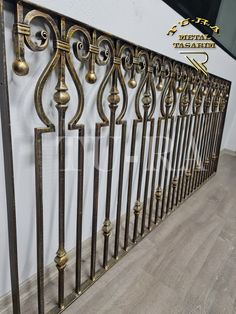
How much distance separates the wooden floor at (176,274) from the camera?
819mm

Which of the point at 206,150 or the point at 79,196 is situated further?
the point at 206,150

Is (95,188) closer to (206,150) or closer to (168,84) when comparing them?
(168,84)

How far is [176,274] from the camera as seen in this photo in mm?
971

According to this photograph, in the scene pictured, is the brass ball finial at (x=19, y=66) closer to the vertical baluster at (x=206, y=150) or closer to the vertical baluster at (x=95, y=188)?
the vertical baluster at (x=95, y=188)

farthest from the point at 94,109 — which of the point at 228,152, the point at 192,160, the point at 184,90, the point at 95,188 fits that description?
the point at 228,152

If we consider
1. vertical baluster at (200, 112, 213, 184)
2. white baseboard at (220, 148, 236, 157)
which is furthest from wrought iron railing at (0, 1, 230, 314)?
white baseboard at (220, 148, 236, 157)

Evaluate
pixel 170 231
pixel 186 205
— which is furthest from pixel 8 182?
pixel 186 205

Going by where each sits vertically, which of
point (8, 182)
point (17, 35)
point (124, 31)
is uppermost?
point (124, 31)

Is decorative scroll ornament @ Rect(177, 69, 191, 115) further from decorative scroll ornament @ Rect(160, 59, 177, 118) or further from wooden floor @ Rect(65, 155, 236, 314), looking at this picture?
wooden floor @ Rect(65, 155, 236, 314)

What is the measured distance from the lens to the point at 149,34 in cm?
107

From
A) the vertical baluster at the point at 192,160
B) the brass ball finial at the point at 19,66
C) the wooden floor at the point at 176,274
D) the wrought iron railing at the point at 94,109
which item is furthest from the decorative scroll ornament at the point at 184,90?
the brass ball finial at the point at 19,66

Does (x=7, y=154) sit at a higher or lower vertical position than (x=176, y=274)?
higher

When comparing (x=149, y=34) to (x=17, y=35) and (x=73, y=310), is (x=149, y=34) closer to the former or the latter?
(x=17, y=35)

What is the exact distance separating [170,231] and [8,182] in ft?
3.19
